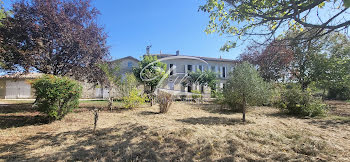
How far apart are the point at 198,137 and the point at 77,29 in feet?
26.3

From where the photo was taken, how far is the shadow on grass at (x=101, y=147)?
274cm

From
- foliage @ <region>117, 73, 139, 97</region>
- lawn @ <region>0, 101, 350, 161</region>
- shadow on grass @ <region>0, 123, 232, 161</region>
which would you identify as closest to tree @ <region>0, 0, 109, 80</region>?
foliage @ <region>117, 73, 139, 97</region>

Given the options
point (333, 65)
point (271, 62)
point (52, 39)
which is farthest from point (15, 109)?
point (333, 65)

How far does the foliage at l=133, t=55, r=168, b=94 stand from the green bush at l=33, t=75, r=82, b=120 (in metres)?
7.13

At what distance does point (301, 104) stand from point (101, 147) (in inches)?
349

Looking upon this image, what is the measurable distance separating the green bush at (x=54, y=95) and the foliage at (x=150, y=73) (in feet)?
23.4

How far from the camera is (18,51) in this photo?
6207mm

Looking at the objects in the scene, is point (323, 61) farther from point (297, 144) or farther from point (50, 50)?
point (50, 50)

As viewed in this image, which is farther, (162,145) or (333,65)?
(333,65)

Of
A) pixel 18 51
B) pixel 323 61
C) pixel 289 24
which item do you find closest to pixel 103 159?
pixel 289 24

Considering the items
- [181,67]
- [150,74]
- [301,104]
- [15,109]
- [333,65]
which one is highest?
[181,67]

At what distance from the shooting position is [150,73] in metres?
12.8

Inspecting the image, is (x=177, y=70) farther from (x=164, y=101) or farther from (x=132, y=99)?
(x=164, y=101)

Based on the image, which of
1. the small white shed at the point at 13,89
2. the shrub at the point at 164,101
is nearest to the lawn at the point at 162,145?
the shrub at the point at 164,101
